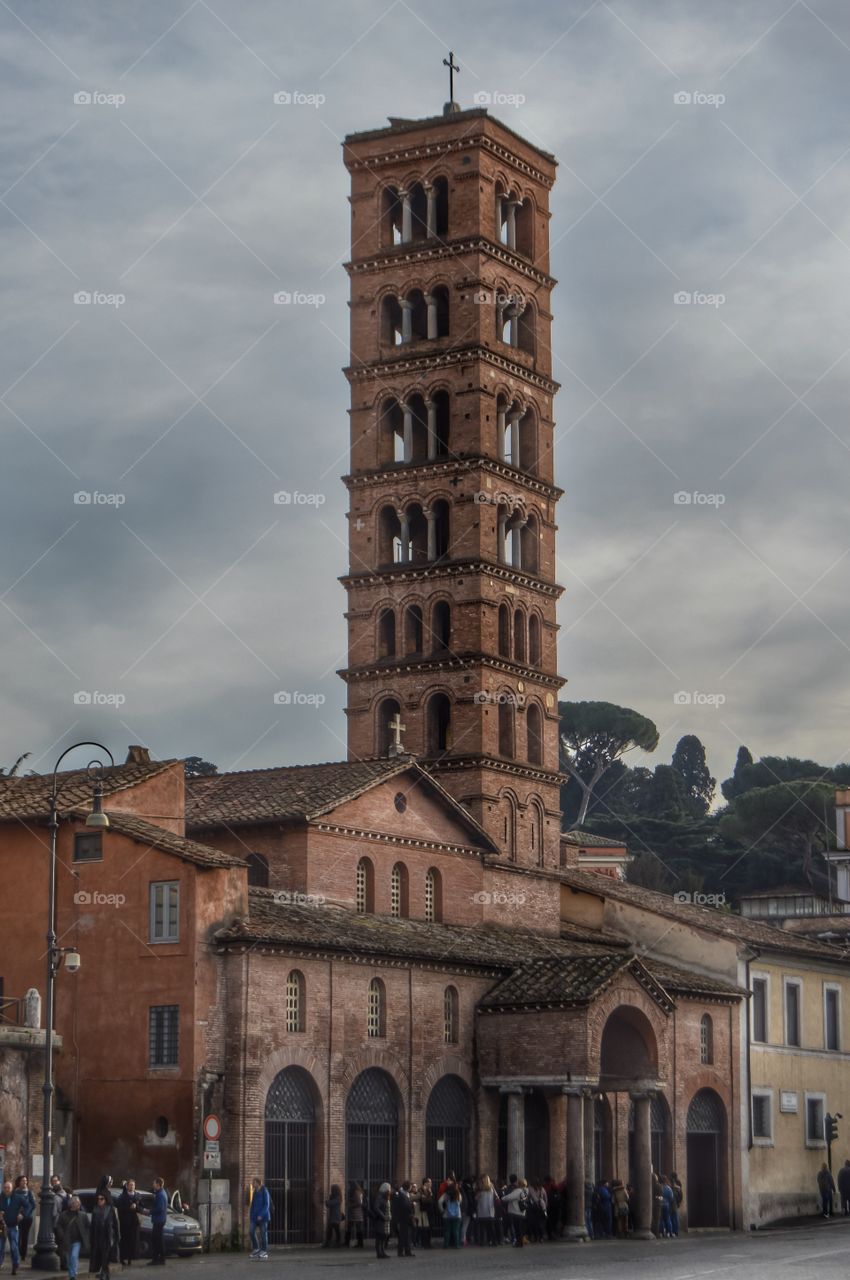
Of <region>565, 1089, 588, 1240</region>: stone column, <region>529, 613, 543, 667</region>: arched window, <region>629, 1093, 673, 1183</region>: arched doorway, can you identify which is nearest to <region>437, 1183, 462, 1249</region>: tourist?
<region>565, 1089, 588, 1240</region>: stone column

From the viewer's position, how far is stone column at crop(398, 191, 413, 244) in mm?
66062

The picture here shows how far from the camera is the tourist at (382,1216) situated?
41.3 meters

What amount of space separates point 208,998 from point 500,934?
15020 mm

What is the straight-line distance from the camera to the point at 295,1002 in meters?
44.5

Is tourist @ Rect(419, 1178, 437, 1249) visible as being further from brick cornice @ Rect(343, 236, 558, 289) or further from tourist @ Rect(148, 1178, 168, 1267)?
brick cornice @ Rect(343, 236, 558, 289)

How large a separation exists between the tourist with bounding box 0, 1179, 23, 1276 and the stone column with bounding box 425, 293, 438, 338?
3440 cm

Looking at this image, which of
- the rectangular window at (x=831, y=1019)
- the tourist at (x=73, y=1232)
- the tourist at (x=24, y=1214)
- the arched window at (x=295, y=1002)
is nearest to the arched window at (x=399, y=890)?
the arched window at (x=295, y=1002)

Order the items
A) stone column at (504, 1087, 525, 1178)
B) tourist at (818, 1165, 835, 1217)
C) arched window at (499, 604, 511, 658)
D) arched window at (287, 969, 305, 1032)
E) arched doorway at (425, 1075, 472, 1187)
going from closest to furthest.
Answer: arched window at (287, 969, 305, 1032)
arched doorway at (425, 1075, 472, 1187)
stone column at (504, 1087, 525, 1178)
tourist at (818, 1165, 835, 1217)
arched window at (499, 604, 511, 658)

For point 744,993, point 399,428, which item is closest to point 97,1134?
point 744,993

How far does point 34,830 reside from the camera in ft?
148

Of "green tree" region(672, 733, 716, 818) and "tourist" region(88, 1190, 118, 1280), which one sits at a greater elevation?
"green tree" region(672, 733, 716, 818)

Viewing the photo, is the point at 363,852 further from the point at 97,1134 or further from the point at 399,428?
the point at 399,428

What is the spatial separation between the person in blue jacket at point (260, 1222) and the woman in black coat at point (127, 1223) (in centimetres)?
416

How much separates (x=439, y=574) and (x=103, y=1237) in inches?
1258
